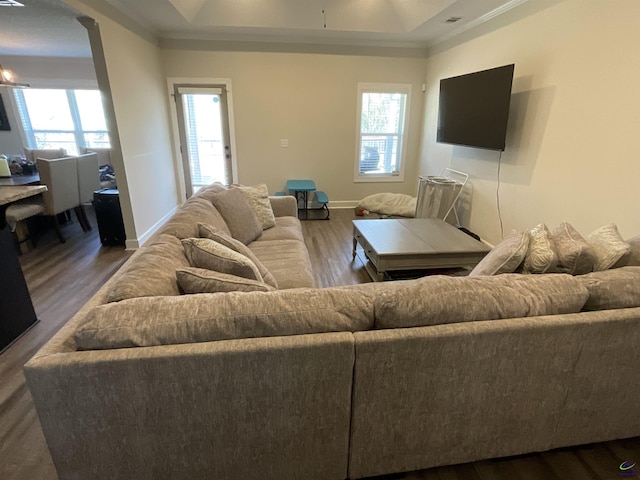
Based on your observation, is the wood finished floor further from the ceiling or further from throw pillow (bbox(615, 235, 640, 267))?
the ceiling

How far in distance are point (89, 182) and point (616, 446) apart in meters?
5.63

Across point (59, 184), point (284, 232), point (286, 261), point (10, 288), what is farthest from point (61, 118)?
point (286, 261)

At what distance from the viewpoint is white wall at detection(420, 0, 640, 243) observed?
8.15 feet

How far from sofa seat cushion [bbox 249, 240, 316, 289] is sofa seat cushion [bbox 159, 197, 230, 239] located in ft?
1.16

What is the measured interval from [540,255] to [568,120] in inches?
79.5

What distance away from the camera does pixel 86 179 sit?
450 centimetres

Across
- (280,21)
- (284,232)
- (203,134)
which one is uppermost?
(280,21)

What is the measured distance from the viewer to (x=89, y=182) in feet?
15.0

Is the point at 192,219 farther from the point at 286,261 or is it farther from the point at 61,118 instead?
the point at 61,118

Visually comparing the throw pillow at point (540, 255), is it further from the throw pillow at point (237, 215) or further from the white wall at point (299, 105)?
the white wall at point (299, 105)

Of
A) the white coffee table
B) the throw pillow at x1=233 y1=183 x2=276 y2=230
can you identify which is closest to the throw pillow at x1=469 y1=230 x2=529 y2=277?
the white coffee table

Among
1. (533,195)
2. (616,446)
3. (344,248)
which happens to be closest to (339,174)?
(344,248)

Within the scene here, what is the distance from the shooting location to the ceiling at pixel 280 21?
12.4 ft

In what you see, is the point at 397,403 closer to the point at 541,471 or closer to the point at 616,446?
the point at 541,471
